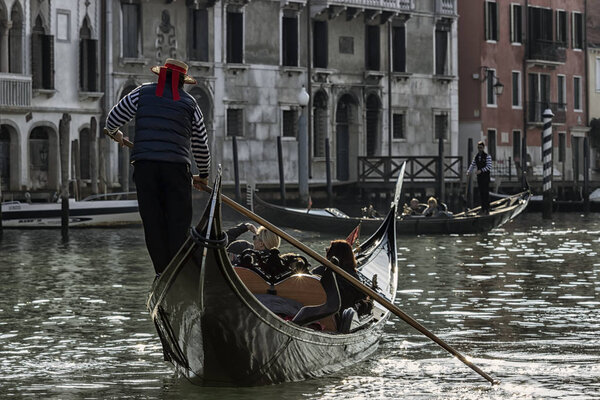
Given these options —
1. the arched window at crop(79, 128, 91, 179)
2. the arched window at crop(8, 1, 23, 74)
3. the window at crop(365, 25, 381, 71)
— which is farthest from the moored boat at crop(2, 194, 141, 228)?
the window at crop(365, 25, 381, 71)

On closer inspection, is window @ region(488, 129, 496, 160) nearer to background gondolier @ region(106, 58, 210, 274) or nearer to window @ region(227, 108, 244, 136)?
window @ region(227, 108, 244, 136)

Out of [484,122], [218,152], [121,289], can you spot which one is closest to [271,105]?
[218,152]

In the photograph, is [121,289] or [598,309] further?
[121,289]

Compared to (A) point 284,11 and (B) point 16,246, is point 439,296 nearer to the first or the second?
(B) point 16,246

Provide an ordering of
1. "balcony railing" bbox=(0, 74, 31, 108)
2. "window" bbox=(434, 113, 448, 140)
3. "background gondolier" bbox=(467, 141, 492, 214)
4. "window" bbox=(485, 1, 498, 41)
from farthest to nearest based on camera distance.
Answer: "window" bbox=(485, 1, 498, 41)
"window" bbox=(434, 113, 448, 140)
"balcony railing" bbox=(0, 74, 31, 108)
"background gondolier" bbox=(467, 141, 492, 214)

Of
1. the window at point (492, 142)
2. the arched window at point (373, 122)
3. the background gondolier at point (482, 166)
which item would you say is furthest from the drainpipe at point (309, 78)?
the background gondolier at point (482, 166)

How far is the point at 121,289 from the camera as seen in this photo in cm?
1379

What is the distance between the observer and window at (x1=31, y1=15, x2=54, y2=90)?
90.6 ft

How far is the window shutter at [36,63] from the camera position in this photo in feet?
90.5

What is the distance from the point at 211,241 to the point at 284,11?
26835 millimetres

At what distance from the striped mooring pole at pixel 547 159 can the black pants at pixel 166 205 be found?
2075cm

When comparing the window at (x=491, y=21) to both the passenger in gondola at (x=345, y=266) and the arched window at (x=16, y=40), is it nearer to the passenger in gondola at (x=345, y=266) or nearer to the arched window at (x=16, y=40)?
the arched window at (x=16, y=40)

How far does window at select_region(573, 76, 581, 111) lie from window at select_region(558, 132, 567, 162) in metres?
1.08

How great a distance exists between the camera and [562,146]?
42.3m
